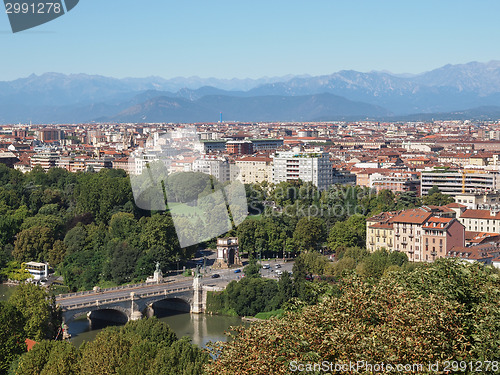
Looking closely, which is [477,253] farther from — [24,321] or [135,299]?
[24,321]

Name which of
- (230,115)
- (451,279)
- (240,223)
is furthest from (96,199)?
(230,115)

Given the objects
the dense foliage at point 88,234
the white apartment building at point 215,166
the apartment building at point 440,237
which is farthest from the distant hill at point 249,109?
the apartment building at point 440,237

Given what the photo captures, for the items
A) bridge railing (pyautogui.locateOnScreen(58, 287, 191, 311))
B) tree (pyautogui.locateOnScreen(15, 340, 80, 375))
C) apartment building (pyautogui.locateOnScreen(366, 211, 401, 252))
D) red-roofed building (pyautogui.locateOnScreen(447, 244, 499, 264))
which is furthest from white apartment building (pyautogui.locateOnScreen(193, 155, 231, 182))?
tree (pyautogui.locateOnScreen(15, 340, 80, 375))

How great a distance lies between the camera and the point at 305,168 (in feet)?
103

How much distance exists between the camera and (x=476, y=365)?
18.1 feet

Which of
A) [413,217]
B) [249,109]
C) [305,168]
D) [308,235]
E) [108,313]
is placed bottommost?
[249,109]

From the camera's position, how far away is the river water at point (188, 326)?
45.8 ft

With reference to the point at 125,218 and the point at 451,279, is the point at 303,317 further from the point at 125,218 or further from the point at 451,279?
the point at 125,218

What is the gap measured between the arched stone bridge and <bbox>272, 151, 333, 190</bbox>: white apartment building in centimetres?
1445

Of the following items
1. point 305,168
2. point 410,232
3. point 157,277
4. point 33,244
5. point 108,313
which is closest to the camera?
point 108,313

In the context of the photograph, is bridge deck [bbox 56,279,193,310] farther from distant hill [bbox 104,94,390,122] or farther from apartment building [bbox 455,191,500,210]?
distant hill [bbox 104,94,390,122]

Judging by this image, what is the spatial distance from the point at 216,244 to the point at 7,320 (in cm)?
1061

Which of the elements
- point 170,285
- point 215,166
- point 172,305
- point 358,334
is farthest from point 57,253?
point 358,334

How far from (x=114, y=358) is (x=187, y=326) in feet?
19.4
